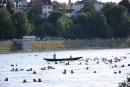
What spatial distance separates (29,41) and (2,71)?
54.4 metres

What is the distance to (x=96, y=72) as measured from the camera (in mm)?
72062

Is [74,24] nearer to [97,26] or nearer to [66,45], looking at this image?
[97,26]

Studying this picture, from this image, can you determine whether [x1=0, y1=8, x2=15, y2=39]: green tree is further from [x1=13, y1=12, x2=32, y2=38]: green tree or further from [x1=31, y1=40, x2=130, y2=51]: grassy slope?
[x1=31, y1=40, x2=130, y2=51]: grassy slope

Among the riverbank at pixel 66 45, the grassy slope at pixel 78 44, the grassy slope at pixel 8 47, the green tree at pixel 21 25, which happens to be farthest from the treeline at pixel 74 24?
the grassy slope at pixel 8 47

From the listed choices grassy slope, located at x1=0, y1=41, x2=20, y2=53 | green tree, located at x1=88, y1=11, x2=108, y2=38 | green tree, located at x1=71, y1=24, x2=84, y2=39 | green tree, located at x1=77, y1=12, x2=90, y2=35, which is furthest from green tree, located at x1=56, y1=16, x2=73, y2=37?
grassy slope, located at x1=0, y1=41, x2=20, y2=53

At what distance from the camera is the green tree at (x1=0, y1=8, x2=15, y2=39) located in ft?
427

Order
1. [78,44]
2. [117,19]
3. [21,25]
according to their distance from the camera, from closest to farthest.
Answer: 1. [21,25]
2. [78,44]
3. [117,19]

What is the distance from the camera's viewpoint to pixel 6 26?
13025 centimetres

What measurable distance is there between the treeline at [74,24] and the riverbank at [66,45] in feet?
15.8

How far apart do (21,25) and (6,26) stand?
5495 mm

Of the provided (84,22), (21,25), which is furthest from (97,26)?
(21,25)

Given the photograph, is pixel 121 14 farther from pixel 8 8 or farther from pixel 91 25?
pixel 8 8

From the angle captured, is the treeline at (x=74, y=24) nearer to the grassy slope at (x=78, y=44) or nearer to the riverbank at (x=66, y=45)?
the grassy slope at (x=78, y=44)

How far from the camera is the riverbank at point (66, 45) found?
126 metres
